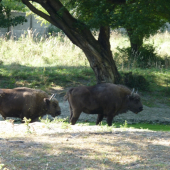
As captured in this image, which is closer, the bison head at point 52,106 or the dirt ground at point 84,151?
the dirt ground at point 84,151

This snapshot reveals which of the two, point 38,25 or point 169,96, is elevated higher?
point 38,25

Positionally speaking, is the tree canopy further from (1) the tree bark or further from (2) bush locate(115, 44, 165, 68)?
(2) bush locate(115, 44, 165, 68)

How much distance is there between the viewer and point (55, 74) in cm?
1795

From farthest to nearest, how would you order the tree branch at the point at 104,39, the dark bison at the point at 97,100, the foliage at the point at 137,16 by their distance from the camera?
the tree branch at the point at 104,39 → the foliage at the point at 137,16 → the dark bison at the point at 97,100

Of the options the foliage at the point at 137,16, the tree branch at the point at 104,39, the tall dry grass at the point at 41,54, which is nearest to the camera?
the foliage at the point at 137,16

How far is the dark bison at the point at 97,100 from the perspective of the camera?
10.6 m

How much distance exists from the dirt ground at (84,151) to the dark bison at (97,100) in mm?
3828

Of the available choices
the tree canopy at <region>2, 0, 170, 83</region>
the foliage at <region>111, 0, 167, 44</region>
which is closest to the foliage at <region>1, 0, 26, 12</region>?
the tree canopy at <region>2, 0, 170, 83</region>

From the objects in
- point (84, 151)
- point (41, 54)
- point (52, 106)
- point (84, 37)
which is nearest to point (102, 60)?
point (84, 37)

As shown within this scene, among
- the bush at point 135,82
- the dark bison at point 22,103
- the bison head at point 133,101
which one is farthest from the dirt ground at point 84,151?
the bush at point 135,82

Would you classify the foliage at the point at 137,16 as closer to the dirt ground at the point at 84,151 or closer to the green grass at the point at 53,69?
the green grass at the point at 53,69

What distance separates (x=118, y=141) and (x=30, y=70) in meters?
13.2

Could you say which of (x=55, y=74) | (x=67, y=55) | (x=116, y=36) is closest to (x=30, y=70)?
(x=55, y=74)

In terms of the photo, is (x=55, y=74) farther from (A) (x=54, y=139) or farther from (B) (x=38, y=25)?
(B) (x=38, y=25)
